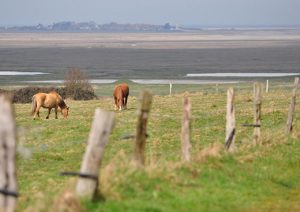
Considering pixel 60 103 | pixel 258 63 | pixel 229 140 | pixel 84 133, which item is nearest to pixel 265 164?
pixel 229 140

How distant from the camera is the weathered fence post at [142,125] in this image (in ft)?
41.7

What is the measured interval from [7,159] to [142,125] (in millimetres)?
3271

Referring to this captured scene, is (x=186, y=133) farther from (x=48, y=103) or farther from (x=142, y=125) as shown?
(x=48, y=103)

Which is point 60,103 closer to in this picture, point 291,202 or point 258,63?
point 291,202

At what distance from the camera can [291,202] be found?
12852 millimetres

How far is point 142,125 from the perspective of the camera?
12844 millimetres

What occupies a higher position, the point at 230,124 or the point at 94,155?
the point at 230,124

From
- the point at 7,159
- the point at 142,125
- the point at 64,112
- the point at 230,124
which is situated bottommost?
the point at 64,112

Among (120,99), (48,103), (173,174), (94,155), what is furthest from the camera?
(120,99)

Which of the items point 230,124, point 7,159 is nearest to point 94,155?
point 7,159

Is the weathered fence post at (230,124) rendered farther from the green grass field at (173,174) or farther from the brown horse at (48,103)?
the brown horse at (48,103)

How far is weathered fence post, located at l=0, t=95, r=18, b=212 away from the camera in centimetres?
999

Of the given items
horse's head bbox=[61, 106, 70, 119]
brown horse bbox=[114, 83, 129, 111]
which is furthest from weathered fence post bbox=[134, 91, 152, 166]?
brown horse bbox=[114, 83, 129, 111]

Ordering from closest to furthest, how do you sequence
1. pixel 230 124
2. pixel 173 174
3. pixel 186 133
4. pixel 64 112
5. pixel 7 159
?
pixel 7 159
pixel 173 174
pixel 186 133
pixel 230 124
pixel 64 112
